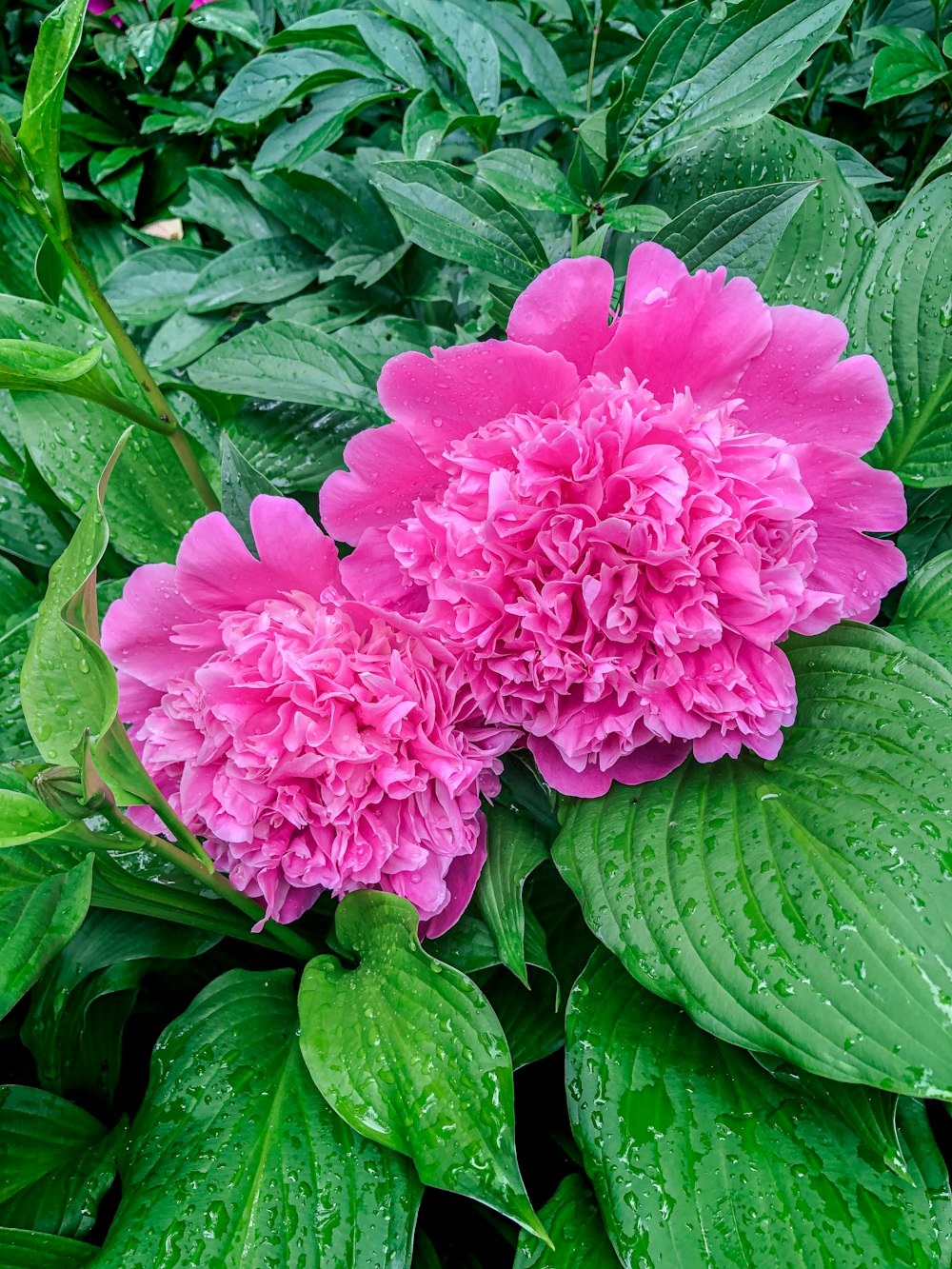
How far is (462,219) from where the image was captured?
0.76 meters

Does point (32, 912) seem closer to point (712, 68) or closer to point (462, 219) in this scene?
point (462, 219)

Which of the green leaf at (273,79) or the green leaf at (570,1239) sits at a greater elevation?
the green leaf at (273,79)

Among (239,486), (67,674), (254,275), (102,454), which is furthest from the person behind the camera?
(254,275)

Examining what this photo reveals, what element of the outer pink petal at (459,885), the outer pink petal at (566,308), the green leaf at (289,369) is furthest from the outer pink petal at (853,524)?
the green leaf at (289,369)

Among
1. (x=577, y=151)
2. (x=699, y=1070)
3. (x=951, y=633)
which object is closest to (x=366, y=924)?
(x=699, y=1070)

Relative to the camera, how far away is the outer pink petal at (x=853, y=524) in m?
0.61

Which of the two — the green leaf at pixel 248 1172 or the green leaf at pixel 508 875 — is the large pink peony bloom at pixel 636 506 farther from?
the green leaf at pixel 248 1172

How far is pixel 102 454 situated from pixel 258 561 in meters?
0.29

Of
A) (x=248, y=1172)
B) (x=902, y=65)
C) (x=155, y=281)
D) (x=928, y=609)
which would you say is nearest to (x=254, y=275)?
(x=155, y=281)

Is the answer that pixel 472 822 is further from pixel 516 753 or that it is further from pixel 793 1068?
pixel 793 1068

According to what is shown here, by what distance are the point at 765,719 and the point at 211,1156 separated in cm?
44

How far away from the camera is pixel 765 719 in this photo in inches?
23.5

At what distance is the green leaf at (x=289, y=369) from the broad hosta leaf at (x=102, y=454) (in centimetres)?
8

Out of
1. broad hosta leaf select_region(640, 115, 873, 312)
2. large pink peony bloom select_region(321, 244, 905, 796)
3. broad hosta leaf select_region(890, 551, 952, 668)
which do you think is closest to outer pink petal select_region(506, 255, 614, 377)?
large pink peony bloom select_region(321, 244, 905, 796)
